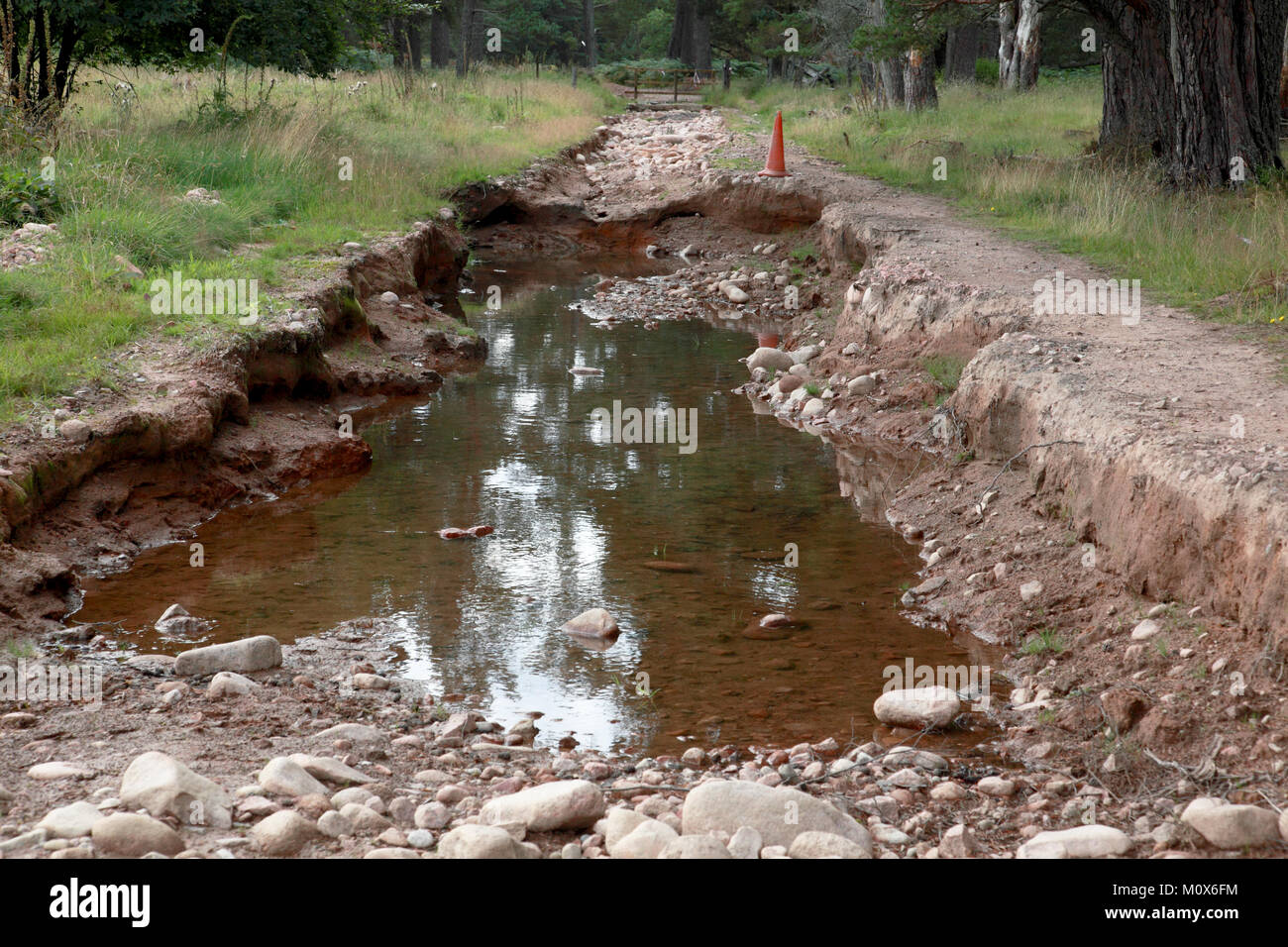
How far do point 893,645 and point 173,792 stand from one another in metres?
3.09

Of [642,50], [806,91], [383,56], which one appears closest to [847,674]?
[806,91]

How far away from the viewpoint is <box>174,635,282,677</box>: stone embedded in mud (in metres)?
4.32

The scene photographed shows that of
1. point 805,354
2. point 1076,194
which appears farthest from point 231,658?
point 1076,194

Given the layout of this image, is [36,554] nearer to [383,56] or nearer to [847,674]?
[847,674]

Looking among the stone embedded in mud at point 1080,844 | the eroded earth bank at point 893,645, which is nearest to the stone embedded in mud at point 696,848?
the eroded earth bank at point 893,645

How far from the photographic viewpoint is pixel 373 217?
11.4 meters

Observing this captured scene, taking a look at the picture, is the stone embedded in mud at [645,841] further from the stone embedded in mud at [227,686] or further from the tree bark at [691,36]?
the tree bark at [691,36]

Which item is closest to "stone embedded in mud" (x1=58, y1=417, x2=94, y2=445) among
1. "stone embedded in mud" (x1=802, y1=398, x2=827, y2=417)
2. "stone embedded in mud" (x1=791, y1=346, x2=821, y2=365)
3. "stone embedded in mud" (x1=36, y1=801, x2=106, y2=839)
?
"stone embedded in mud" (x1=36, y1=801, x2=106, y2=839)

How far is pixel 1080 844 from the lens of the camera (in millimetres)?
3137

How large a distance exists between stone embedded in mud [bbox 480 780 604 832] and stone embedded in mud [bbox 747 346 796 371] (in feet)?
22.2

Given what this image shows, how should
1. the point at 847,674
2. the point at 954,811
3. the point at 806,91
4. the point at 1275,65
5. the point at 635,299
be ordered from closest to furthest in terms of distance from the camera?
1. the point at 954,811
2. the point at 847,674
3. the point at 1275,65
4. the point at 635,299
5. the point at 806,91

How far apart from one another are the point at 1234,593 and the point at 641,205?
13041 mm

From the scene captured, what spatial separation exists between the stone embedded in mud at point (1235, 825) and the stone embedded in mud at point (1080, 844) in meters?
0.21

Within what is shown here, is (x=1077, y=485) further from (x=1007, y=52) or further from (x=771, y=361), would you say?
(x=1007, y=52)
